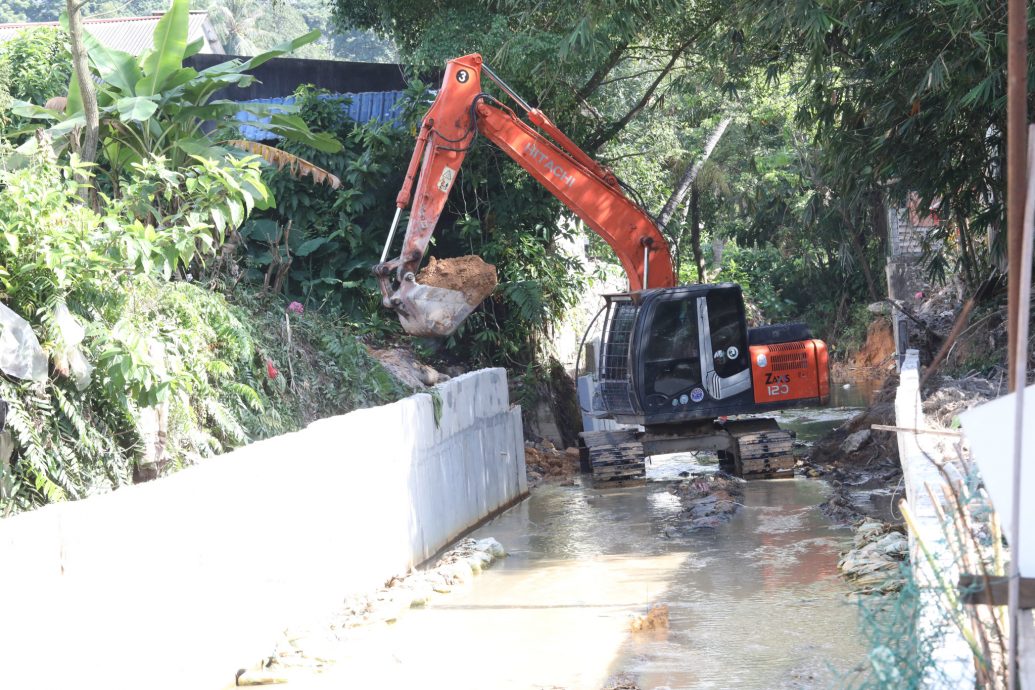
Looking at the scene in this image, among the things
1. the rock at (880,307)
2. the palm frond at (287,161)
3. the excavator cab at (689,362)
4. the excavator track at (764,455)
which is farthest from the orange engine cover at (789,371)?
the rock at (880,307)

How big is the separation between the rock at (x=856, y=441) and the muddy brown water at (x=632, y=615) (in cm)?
274

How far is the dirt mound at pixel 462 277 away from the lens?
13.9 metres

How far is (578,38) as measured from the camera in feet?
46.9

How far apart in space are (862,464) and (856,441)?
1.43 feet

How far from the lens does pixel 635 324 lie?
1363cm

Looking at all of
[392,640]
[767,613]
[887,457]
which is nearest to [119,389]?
[392,640]

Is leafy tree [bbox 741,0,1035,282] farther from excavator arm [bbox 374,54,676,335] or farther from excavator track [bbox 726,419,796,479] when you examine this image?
excavator track [bbox 726,419,796,479]

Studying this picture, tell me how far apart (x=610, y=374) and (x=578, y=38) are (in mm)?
4115

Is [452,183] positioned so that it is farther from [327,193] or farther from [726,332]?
[327,193]

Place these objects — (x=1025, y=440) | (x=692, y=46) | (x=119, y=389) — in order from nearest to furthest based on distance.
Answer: (x=1025, y=440) < (x=119, y=389) < (x=692, y=46)

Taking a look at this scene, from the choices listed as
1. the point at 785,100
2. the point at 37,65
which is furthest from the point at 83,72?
the point at 785,100

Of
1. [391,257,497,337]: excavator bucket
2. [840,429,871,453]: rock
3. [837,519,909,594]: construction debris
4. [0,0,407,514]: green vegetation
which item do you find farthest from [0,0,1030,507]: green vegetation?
[837,519,909,594]: construction debris

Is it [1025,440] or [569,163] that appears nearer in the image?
[1025,440]

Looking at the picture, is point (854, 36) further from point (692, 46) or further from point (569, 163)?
point (692, 46)
